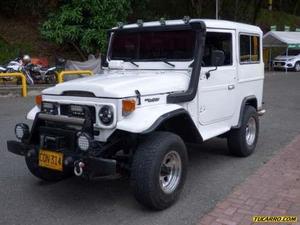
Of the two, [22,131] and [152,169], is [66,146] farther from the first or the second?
[152,169]

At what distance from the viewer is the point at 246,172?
6.38m

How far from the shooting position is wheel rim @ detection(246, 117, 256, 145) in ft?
24.0

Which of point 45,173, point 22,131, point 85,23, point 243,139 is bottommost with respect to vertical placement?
point 45,173

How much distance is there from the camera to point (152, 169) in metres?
4.67

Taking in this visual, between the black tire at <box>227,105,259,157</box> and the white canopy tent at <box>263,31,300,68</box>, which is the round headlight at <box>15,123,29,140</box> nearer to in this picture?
the black tire at <box>227,105,259,157</box>

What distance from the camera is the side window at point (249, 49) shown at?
22.8ft

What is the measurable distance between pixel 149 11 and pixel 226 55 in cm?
1905

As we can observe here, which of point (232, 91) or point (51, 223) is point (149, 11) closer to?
point (232, 91)

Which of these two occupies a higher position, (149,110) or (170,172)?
(149,110)

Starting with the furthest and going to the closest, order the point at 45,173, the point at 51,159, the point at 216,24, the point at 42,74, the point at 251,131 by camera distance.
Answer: the point at 42,74 < the point at 251,131 < the point at 216,24 < the point at 45,173 < the point at 51,159

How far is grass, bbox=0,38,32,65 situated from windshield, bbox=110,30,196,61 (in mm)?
14117

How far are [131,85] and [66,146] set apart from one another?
96cm

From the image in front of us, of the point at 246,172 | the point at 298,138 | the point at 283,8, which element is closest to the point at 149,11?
the point at 298,138

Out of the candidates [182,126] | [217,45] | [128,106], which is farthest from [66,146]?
[217,45]
